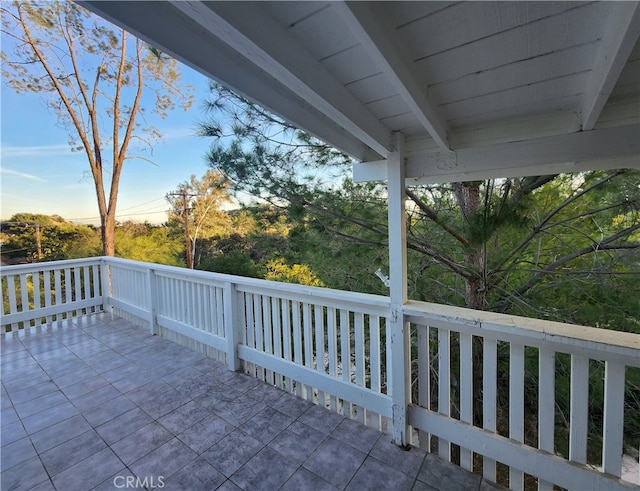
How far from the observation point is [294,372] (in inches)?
94.0

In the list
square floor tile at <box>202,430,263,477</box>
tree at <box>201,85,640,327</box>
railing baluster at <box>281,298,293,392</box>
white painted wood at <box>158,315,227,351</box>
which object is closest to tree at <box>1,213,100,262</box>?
white painted wood at <box>158,315,227,351</box>

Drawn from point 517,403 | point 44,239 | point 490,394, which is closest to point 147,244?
point 44,239

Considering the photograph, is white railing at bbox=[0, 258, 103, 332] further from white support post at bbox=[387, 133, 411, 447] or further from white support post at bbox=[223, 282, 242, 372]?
white support post at bbox=[387, 133, 411, 447]

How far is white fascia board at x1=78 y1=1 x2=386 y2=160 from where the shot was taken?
26.9 inches

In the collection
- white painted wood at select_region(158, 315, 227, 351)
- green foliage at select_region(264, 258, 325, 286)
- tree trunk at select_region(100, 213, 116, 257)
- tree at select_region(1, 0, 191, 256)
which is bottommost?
white painted wood at select_region(158, 315, 227, 351)

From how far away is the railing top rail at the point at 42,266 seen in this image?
3.68 meters

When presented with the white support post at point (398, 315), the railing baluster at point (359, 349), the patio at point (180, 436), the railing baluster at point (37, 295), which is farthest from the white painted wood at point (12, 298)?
the white support post at point (398, 315)

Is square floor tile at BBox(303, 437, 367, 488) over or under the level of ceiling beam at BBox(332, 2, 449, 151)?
under

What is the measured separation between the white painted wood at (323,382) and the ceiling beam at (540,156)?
150 centimetres

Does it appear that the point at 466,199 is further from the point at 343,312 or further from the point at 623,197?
the point at 343,312

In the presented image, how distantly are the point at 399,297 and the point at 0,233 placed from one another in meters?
12.6

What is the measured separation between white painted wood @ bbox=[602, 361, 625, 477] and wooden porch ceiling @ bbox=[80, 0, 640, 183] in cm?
100

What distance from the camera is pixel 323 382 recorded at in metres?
2.23

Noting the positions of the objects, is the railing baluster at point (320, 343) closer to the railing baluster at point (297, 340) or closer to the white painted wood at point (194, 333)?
the railing baluster at point (297, 340)
